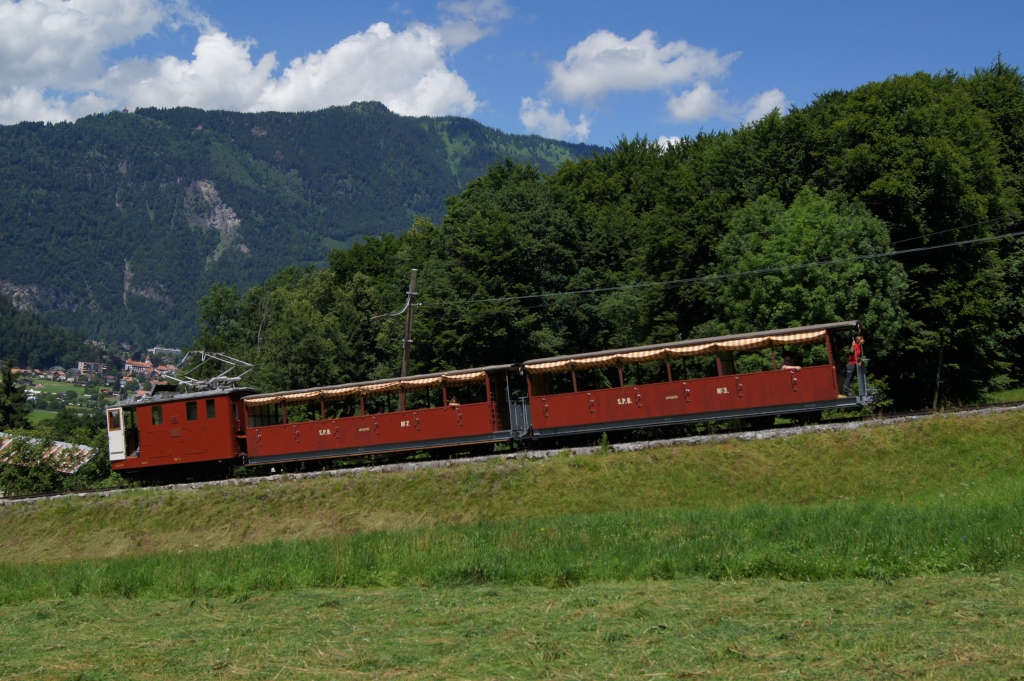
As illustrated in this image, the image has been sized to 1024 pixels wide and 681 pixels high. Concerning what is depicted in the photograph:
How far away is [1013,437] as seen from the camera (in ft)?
72.2

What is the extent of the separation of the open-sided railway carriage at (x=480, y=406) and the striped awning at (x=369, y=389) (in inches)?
1.6

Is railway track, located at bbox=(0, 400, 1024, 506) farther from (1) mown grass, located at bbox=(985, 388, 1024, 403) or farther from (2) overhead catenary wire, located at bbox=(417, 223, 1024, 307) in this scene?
(1) mown grass, located at bbox=(985, 388, 1024, 403)

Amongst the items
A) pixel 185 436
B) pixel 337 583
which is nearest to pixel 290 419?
pixel 185 436

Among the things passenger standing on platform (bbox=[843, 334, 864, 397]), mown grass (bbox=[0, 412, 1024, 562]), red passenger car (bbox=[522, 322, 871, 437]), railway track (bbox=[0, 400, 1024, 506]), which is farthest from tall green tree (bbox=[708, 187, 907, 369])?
mown grass (bbox=[0, 412, 1024, 562])

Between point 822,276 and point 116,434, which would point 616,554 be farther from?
point 822,276

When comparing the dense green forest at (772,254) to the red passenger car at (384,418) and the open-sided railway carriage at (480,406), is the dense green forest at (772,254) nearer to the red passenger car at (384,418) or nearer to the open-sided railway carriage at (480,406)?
the open-sided railway carriage at (480,406)

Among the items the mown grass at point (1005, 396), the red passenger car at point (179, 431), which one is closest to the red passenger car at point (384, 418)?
the red passenger car at point (179, 431)

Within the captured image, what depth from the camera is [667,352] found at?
26.8 meters

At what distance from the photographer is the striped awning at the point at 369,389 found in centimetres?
2903

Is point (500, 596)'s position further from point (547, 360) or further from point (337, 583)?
point (547, 360)

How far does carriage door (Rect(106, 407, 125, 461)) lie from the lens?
106ft

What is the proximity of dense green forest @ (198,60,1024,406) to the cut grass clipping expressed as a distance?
19801mm

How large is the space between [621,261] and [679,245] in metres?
7.97

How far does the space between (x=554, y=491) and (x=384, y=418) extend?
8099 mm
